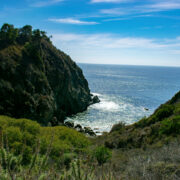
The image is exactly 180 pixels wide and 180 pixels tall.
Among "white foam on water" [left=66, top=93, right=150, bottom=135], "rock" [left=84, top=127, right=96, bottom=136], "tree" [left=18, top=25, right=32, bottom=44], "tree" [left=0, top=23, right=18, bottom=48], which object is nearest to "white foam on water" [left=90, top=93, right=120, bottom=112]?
"white foam on water" [left=66, top=93, right=150, bottom=135]

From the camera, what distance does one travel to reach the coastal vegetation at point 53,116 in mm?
13211

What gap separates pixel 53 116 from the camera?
54.4 m

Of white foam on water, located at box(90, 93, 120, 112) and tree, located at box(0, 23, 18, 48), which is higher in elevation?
tree, located at box(0, 23, 18, 48)

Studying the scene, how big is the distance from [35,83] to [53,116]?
11003 millimetres

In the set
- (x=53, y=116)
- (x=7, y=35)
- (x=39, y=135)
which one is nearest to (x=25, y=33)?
(x=7, y=35)

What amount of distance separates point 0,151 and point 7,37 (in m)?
64.8

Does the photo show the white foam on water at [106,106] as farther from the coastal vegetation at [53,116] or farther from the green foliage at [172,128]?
the green foliage at [172,128]

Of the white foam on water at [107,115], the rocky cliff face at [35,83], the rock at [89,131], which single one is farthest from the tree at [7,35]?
the rock at [89,131]

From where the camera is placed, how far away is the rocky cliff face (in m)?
45.7

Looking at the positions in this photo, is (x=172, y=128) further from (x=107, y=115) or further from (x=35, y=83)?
(x=35, y=83)

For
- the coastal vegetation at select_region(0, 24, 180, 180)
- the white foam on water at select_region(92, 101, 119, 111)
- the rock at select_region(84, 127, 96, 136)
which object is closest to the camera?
the coastal vegetation at select_region(0, 24, 180, 180)

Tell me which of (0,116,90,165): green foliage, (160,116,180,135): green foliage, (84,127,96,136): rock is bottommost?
(84,127,96,136): rock

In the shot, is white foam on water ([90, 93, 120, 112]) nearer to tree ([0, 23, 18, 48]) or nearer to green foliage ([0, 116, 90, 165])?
tree ([0, 23, 18, 48])

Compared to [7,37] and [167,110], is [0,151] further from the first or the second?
[7,37]
